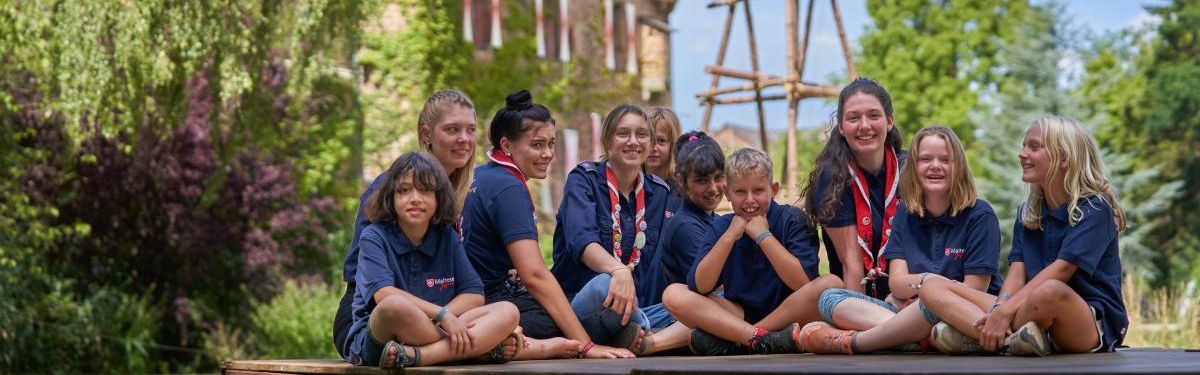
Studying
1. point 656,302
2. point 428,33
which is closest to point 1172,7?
point 428,33

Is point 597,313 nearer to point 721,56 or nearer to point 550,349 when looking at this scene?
point 550,349

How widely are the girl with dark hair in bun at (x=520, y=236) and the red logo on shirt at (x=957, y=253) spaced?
117 cm

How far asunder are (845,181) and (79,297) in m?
10.8

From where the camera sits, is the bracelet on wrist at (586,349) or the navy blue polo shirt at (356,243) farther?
the bracelet on wrist at (586,349)

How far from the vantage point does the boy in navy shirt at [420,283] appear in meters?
4.62

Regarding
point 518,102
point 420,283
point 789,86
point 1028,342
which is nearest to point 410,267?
point 420,283

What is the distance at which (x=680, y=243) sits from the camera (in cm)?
582

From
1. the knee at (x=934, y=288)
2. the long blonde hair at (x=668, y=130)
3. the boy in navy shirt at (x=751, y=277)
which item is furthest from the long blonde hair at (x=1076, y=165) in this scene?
the long blonde hair at (x=668, y=130)

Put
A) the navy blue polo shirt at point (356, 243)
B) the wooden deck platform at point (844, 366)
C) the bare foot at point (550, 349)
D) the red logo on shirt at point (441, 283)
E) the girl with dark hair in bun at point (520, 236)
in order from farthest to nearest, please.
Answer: the girl with dark hair in bun at point (520, 236) < the bare foot at point (550, 349) < the navy blue polo shirt at point (356, 243) < the red logo on shirt at point (441, 283) < the wooden deck platform at point (844, 366)

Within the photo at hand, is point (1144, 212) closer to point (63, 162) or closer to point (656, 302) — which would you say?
point (63, 162)

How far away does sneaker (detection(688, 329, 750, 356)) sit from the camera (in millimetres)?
5594

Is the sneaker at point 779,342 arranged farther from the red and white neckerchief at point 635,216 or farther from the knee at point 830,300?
the red and white neckerchief at point 635,216

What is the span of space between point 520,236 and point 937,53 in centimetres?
2935

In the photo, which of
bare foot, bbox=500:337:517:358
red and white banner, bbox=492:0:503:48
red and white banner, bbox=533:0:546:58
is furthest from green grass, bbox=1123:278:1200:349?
red and white banner, bbox=533:0:546:58
